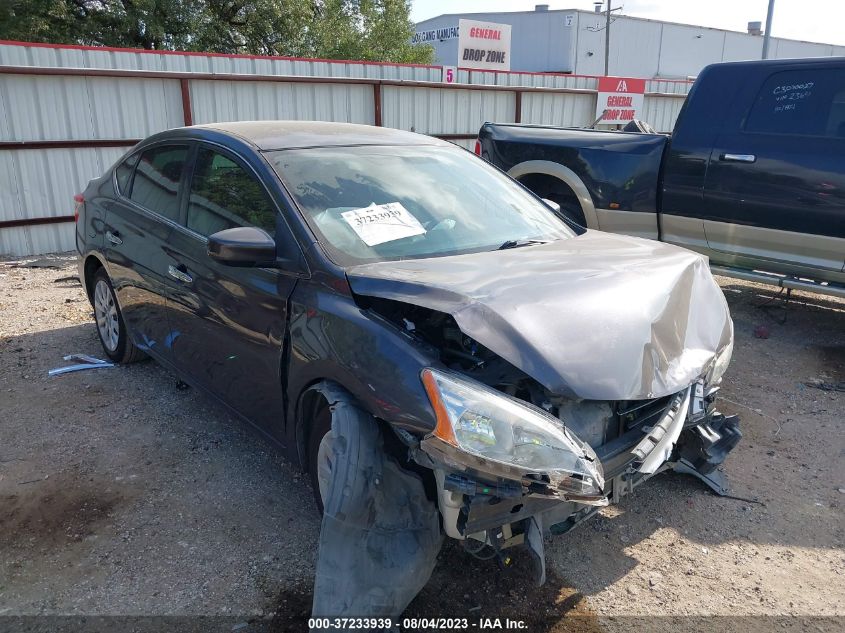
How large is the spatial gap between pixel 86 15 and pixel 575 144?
21781 mm

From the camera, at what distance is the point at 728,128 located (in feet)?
19.4

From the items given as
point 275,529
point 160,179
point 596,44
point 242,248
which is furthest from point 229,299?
point 596,44

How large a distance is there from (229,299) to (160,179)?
4.48ft

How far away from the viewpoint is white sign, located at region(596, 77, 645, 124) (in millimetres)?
16266

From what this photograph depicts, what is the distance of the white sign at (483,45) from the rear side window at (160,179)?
60.0 feet

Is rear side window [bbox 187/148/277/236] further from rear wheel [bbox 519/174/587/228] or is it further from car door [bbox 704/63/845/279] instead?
car door [bbox 704/63/845/279]

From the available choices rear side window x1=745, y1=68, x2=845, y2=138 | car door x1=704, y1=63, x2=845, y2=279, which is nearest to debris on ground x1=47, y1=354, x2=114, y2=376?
car door x1=704, y1=63, x2=845, y2=279

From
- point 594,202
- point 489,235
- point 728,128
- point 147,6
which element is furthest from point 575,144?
point 147,6

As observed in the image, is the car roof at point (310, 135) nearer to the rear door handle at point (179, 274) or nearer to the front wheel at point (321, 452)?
the rear door handle at point (179, 274)

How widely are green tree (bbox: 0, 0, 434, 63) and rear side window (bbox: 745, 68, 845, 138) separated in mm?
20804

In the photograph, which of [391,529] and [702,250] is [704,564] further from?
[702,250]

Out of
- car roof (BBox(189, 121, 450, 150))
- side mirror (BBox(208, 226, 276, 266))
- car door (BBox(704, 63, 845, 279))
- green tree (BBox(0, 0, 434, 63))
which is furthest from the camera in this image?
green tree (BBox(0, 0, 434, 63))

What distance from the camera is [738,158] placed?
5770 mm

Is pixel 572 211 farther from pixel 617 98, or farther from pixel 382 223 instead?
pixel 617 98
